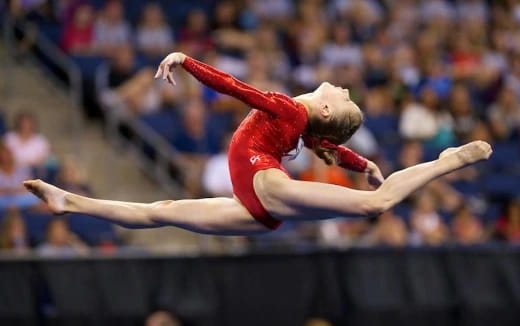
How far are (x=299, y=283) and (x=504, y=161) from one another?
143 inches

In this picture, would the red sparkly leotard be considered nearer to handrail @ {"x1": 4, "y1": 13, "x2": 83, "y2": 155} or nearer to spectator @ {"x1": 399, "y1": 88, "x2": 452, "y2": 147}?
handrail @ {"x1": 4, "y1": 13, "x2": 83, "y2": 155}

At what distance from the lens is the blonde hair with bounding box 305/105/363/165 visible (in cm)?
504

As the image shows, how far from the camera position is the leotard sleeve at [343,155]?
16.8ft

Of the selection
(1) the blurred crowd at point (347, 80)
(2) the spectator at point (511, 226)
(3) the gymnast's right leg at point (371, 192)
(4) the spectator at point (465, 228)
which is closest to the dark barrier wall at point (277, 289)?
(1) the blurred crowd at point (347, 80)

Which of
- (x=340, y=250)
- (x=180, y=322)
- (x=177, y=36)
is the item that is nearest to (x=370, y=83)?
(x=177, y=36)

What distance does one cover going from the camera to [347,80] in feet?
33.2

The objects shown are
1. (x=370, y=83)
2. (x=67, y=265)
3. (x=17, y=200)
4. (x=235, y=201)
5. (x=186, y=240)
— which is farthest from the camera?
(x=370, y=83)

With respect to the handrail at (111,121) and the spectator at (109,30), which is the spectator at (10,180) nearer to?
the handrail at (111,121)

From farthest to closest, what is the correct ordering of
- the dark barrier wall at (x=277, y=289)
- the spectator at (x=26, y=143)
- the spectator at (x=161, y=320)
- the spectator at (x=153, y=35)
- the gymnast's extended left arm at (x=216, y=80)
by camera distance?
the spectator at (x=153, y=35) → the spectator at (x=26, y=143) → the dark barrier wall at (x=277, y=289) → the spectator at (x=161, y=320) → the gymnast's extended left arm at (x=216, y=80)

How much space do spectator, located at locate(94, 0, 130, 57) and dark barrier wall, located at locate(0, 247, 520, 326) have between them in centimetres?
287

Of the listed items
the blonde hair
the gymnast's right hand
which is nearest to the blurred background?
the blonde hair

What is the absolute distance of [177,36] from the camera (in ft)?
33.7

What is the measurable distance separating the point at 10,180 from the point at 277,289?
2182mm

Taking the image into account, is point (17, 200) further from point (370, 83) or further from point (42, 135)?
point (370, 83)
